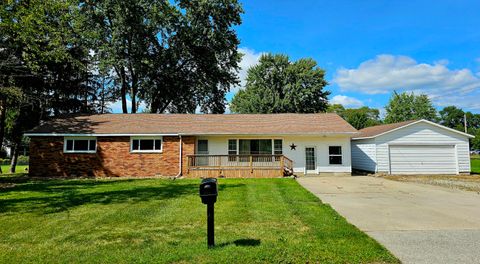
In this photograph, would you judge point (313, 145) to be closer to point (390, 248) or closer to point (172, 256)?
Answer: point (390, 248)

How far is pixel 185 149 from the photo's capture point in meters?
17.4

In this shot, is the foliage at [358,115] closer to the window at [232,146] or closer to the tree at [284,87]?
the tree at [284,87]

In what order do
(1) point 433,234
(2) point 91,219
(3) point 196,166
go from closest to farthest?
(1) point 433,234 < (2) point 91,219 < (3) point 196,166

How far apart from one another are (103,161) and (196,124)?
238 inches

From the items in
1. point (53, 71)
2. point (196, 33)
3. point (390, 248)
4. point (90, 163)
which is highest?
point (196, 33)

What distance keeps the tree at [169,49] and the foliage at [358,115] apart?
23234 mm

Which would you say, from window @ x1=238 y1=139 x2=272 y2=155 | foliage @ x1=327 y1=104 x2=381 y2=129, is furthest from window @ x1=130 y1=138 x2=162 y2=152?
foliage @ x1=327 y1=104 x2=381 y2=129

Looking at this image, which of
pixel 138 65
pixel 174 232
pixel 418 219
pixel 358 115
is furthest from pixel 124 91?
pixel 358 115

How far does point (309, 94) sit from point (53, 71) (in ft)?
83.5

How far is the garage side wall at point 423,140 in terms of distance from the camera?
18.6 m

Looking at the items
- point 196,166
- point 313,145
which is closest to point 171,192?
point 196,166

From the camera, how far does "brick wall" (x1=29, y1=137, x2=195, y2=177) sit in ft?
55.9

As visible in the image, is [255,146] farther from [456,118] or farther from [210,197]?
[456,118]

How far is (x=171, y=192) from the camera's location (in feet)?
35.1
